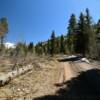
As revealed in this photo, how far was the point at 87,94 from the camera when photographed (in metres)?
13.9

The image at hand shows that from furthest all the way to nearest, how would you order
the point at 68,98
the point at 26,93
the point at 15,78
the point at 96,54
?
the point at 96,54
the point at 15,78
the point at 26,93
the point at 68,98

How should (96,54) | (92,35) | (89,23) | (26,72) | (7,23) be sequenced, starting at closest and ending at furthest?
1. (26,72)
2. (96,54)
3. (92,35)
4. (89,23)
5. (7,23)

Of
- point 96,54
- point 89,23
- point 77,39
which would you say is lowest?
point 96,54

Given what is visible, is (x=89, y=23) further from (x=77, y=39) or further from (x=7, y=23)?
(x=7, y=23)

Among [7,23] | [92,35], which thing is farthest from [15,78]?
[7,23]

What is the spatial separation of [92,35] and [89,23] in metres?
5.63

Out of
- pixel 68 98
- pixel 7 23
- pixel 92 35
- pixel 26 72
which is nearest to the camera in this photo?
pixel 68 98

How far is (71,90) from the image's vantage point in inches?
599

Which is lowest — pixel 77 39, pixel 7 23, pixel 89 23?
pixel 77 39

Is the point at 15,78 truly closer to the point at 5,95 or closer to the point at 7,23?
the point at 5,95

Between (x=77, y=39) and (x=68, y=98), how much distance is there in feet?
143

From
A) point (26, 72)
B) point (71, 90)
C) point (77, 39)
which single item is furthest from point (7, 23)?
point (71, 90)

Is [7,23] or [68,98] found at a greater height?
[7,23]

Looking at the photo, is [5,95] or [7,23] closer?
[5,95]
